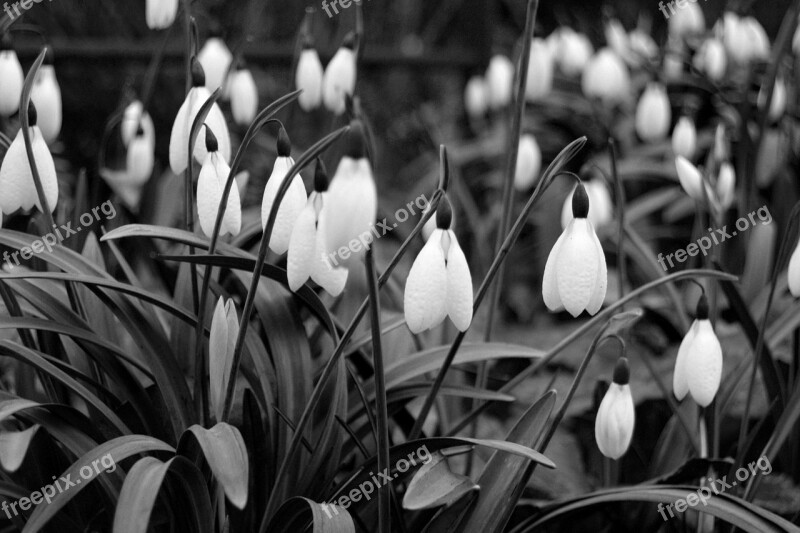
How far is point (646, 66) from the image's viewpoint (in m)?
3.66

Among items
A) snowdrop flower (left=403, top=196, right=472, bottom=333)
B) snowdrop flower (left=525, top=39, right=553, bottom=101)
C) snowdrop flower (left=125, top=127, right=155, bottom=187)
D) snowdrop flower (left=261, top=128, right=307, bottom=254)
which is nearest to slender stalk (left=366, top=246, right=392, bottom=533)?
snowdrop flower (left=403, top=196, right=472, bottom=333)

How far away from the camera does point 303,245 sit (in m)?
1.30

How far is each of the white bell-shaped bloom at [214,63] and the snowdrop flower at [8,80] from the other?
508 millimetres

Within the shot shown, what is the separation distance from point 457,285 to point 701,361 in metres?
0.58

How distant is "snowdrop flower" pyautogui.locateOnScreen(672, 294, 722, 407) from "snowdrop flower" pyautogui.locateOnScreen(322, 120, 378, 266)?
81 cm

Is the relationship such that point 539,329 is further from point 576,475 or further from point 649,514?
point 649,514

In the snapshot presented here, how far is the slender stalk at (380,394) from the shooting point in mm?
1253

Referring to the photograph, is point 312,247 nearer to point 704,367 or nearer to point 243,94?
point 704,367

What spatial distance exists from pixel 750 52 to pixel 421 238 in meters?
1.72

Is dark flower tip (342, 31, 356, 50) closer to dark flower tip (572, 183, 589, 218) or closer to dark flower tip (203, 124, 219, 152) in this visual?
dark flower tip (203, 124, 219, 152)

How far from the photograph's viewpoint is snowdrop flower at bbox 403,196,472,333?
49.5 inches

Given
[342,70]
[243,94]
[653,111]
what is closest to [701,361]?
[342,70]

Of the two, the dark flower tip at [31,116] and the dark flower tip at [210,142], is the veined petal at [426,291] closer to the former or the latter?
the dark flower tip at [210,142]

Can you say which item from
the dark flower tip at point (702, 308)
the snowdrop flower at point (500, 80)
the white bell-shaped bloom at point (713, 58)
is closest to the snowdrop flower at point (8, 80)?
the dark flower tip at point (702, 308)
